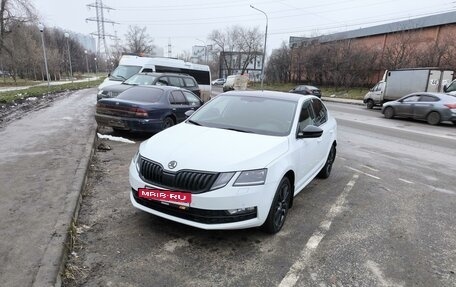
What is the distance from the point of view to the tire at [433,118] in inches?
636

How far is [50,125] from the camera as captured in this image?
10477 millimetres

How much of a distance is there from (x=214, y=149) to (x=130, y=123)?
553cm

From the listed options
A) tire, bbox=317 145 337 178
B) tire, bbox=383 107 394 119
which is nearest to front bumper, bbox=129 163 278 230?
tire, bbox=317 145 337 178

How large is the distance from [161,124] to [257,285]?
266 inches

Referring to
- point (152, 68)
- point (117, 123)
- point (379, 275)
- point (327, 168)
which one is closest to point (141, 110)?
point (117, 123)

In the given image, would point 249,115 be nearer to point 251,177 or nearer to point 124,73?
point 251,177

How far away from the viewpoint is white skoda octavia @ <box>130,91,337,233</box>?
3557mm

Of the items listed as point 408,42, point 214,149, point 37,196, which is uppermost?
point 408,42

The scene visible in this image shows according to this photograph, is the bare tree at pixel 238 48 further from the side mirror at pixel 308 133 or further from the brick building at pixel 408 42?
the side mirror at pixel 308 133

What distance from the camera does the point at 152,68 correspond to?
60.7 ft

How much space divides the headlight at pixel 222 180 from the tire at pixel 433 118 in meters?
15.8

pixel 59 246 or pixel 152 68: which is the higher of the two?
pixel 152 68

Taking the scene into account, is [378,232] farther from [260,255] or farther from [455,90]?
[455,90]

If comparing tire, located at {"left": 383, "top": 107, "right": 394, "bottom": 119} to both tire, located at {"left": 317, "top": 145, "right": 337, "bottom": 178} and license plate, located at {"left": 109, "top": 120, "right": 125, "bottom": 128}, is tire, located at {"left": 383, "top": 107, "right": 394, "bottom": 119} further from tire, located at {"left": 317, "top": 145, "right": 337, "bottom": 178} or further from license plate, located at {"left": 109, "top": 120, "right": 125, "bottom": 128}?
license plate, located at {"left": 109, "top": 120, "right": 125, "bottom": 128}
